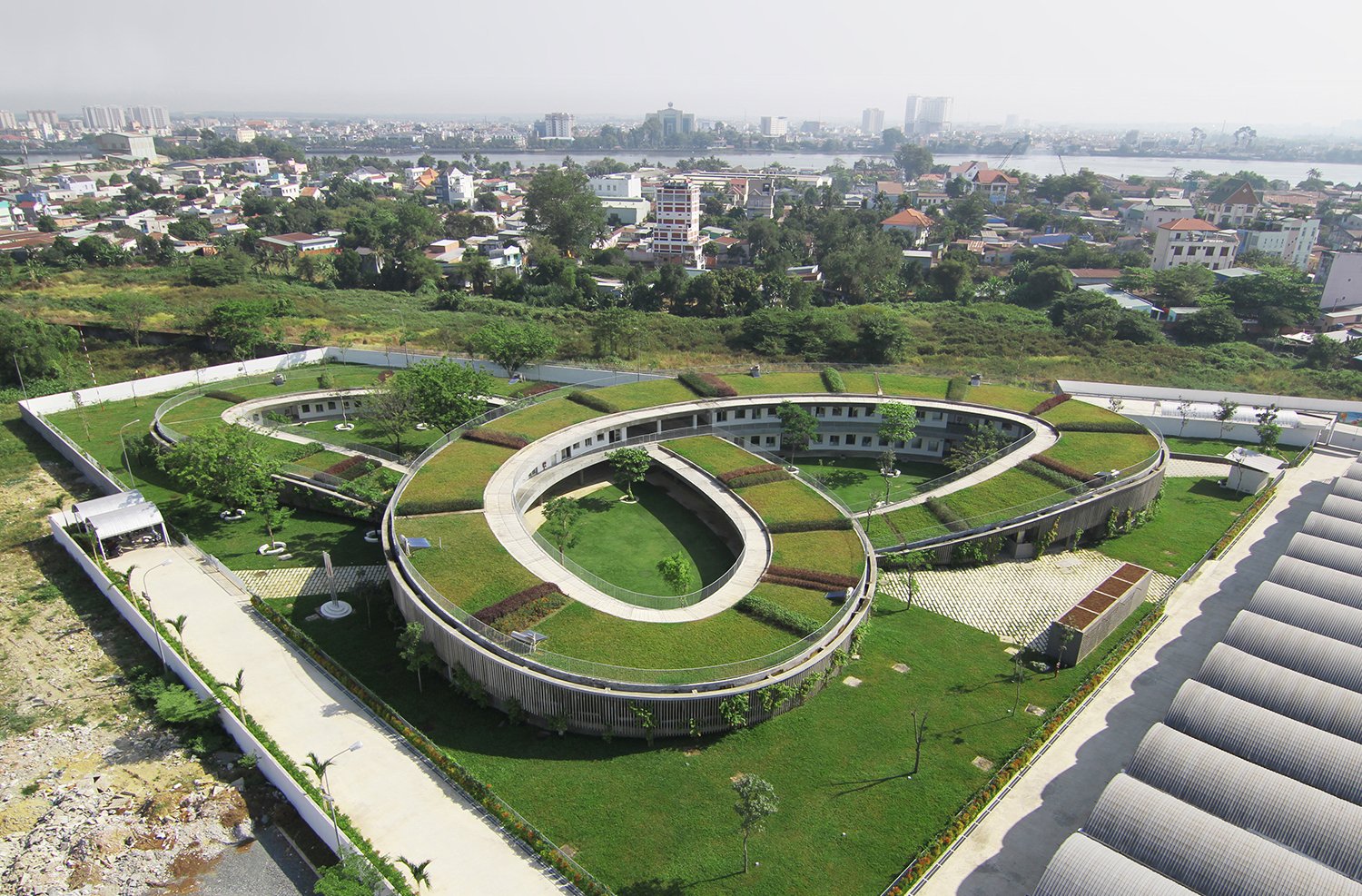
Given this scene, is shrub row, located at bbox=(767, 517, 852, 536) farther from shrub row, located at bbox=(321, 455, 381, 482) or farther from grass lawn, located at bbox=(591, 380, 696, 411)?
shrub row, located at bbox=(321, 455, 381, 482)

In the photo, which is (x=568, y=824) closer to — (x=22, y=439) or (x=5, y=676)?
(x=5, y=676)

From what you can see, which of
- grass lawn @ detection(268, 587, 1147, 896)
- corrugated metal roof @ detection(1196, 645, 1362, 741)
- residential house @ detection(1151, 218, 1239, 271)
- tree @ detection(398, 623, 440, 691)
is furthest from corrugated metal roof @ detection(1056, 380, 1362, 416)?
residential house @ detection(1151, 218, 1239, 271)

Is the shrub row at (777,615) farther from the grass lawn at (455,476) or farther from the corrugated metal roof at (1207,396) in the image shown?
the corrugated metal roof at (1207,396)

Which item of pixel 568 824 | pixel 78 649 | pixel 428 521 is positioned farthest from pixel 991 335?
pixel 78 649

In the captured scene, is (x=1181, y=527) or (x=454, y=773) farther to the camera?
(x=1181, y=527)

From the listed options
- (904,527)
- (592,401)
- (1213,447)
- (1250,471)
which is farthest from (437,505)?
(1213,447)

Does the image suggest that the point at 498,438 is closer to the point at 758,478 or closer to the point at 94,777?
the point at 758,478
